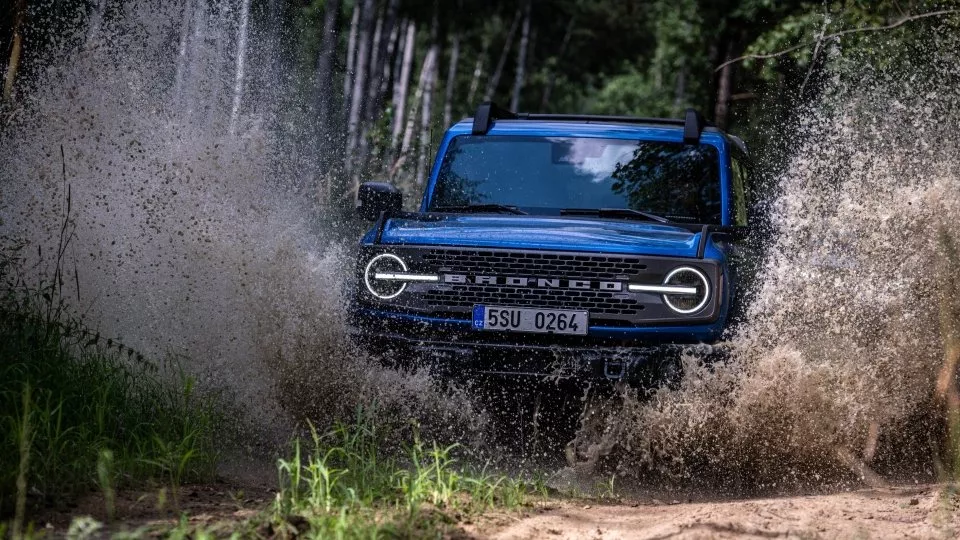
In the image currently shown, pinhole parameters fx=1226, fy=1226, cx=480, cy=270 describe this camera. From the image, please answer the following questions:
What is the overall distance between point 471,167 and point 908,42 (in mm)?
8099

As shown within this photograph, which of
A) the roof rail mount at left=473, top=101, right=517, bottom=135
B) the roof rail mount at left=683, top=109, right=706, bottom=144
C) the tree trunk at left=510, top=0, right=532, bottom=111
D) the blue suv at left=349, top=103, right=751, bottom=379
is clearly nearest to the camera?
the blue suv at left=349, top=103, right=751, bottom=379

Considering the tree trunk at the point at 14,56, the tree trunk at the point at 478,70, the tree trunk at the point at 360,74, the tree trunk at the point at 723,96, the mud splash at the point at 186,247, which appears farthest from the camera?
the tree trunk at the point at 478,70

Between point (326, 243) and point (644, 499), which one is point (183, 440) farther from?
point (326, 243)

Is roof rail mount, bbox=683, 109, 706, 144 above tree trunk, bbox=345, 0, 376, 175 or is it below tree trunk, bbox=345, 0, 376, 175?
below

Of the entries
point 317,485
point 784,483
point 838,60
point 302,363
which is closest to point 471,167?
point 302,363

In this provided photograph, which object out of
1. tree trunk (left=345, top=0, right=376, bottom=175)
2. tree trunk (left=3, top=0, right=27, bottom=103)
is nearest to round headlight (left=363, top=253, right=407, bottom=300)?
tree trunk (left=3, top=0, right=27, bottom=103)

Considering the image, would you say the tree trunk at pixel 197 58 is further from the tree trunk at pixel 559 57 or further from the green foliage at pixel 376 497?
the tree trunk at pixel 559 57

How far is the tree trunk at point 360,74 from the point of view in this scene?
28.7 m

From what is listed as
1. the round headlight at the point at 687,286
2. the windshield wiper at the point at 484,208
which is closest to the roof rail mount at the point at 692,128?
the windshield wiper at the point at 484,208

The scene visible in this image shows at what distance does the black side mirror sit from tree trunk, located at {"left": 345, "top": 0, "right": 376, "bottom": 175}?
18.7 metres

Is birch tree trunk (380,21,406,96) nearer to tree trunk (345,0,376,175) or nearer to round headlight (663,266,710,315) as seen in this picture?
tree trunk (345,0,376,175)

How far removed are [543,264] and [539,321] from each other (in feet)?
1.02

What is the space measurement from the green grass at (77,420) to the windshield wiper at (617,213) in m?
2.41

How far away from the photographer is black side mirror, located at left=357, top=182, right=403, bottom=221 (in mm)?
7707
